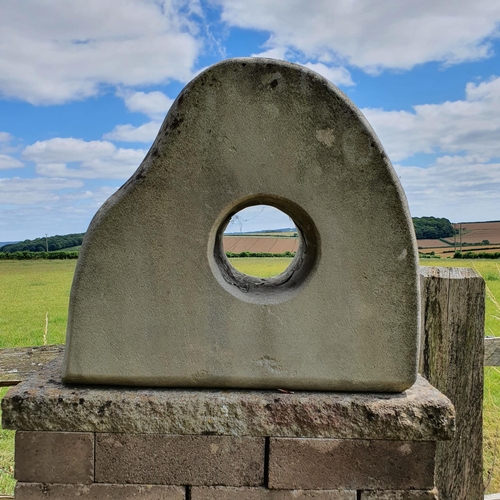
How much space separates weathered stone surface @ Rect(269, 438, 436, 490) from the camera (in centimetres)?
194

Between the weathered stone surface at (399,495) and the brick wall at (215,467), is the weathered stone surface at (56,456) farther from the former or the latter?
the weathered stone surface at (399,495)

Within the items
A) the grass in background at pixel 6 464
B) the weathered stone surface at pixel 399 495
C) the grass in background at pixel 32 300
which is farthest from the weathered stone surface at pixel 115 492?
the grass in background at pixel 32 300

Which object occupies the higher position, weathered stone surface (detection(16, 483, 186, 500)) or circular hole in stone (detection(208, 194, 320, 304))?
circular hole in stone (detection(208, 194, 320, 304))

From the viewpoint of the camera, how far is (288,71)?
1.93 metres

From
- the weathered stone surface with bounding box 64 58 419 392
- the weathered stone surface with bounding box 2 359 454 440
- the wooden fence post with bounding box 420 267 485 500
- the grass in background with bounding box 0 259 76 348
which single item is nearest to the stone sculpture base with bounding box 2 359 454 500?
the weathered stone surface with bounding box 2 359 454 440

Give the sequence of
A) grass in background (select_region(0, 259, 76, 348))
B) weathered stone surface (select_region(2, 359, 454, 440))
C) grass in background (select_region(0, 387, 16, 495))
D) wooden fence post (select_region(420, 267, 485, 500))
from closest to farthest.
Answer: weathered stone surface (select_region(2, 359, 454, 440))
wooden fence post (select_region(420, 267, 485, 500))
grass in background (select_region(0, 387, 16, 495))
grass in background (select_region(0, 259, 76, 348))

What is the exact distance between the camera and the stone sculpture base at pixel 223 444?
75.8 inches

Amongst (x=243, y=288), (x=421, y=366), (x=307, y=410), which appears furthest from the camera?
(x=421, y=366)

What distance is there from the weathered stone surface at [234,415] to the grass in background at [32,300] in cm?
714

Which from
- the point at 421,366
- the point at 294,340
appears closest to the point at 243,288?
the point at 294,340

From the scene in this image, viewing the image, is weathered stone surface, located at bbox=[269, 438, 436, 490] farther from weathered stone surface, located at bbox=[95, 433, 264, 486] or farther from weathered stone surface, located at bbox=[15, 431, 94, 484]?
weathered stone surface, located at bbox=[15, 431, 94, 484]

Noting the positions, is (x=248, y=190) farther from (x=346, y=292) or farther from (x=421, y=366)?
(x=421, y=366)

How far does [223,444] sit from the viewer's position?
1955 mm

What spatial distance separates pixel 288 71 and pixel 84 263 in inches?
48.7
